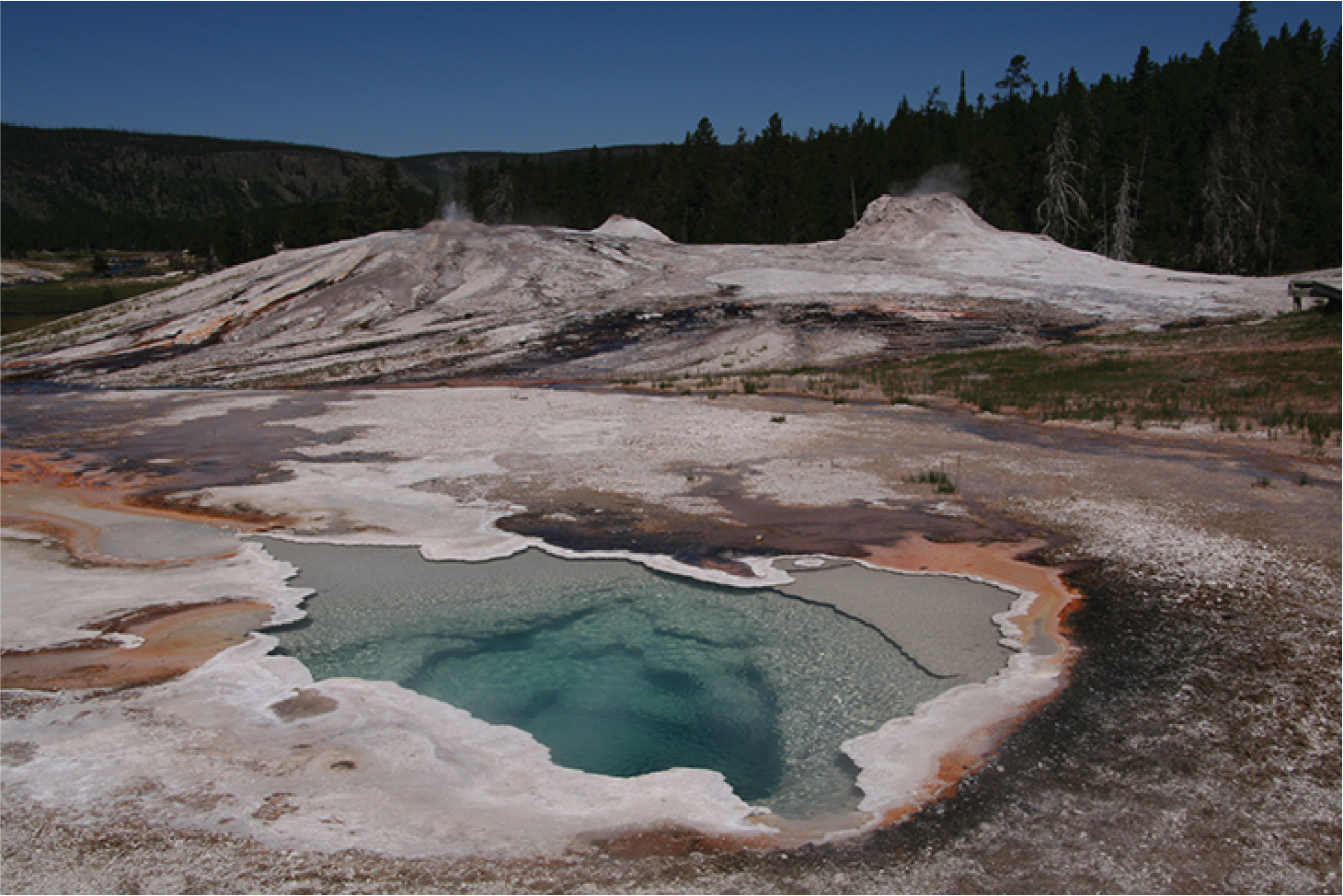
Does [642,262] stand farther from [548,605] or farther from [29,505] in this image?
[548,605]

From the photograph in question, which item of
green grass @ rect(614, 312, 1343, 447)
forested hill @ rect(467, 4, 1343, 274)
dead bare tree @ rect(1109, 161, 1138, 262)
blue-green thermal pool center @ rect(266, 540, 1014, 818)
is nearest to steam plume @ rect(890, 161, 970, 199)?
forested hill @ rect(467, 4, 1343, 274)

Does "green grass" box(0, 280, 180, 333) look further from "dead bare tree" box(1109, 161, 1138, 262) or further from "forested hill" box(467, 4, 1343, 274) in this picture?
"dead bare tree" box(1109, 161, 1138, 262)

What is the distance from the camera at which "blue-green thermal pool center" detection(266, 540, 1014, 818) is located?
5.04 meters

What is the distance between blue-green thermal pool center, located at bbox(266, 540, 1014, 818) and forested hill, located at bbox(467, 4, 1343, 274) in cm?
4125

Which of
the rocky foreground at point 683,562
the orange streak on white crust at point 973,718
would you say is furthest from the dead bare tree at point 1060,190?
the orange streak on white crust at point 973,718

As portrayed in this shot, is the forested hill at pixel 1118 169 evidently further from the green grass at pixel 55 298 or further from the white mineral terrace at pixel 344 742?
the white mineral terrace at pixel 344 742

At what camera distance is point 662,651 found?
6.32 metres

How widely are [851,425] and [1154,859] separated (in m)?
10.3

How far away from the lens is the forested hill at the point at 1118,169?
4359 centimetres

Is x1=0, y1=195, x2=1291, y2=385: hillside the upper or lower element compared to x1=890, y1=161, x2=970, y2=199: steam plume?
lower

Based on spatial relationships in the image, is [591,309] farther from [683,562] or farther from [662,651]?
[662,651]

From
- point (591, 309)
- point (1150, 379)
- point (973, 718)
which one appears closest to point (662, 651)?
point (973, 718)

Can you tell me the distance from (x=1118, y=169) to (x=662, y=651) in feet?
156

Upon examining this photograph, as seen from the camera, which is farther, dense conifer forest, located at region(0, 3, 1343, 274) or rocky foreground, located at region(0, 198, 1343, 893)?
dense conifer forest, located at region(0, 3, 1343, 274)
